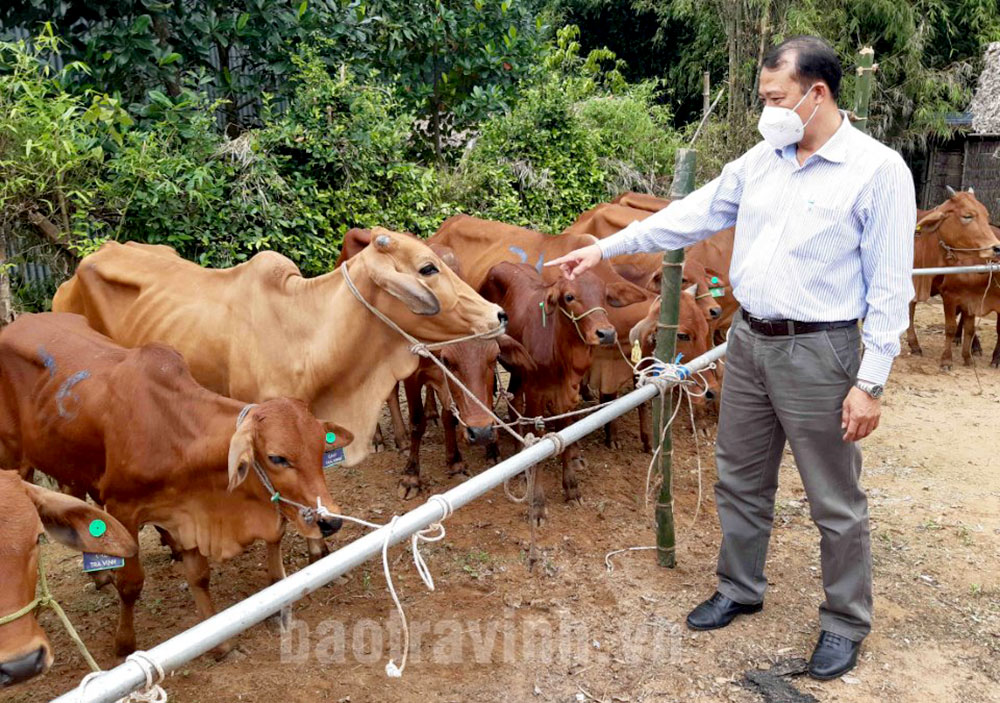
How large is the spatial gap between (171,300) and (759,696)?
11.9ft

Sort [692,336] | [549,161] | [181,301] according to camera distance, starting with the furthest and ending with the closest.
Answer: [549,161]
[692,336]
[181,301]

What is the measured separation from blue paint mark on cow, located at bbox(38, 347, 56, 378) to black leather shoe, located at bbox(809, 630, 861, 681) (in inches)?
144

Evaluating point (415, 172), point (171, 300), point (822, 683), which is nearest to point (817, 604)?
point (822, 683)

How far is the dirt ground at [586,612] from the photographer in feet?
11.7

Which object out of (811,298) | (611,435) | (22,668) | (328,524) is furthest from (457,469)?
(22,668)

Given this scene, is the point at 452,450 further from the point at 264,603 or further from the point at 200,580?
the point at 264,603

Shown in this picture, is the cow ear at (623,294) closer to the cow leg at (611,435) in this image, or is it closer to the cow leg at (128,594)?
the cow leg at (611,435)

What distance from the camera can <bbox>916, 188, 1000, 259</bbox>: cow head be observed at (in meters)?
8.48

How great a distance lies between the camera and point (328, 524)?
340cm

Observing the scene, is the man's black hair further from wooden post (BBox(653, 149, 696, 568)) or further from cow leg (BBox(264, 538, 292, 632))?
cow leg (BBox(264, 538, 292, 632))

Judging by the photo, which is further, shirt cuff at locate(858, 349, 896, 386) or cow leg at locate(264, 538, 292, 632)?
cow leg at locate(264, 538, 292, 632)

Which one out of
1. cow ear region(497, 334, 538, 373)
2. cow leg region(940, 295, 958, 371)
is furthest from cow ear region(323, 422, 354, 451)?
cow leg region(940, 295, 958, 371)

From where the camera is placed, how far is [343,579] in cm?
447

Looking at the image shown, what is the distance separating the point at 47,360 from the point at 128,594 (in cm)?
120
